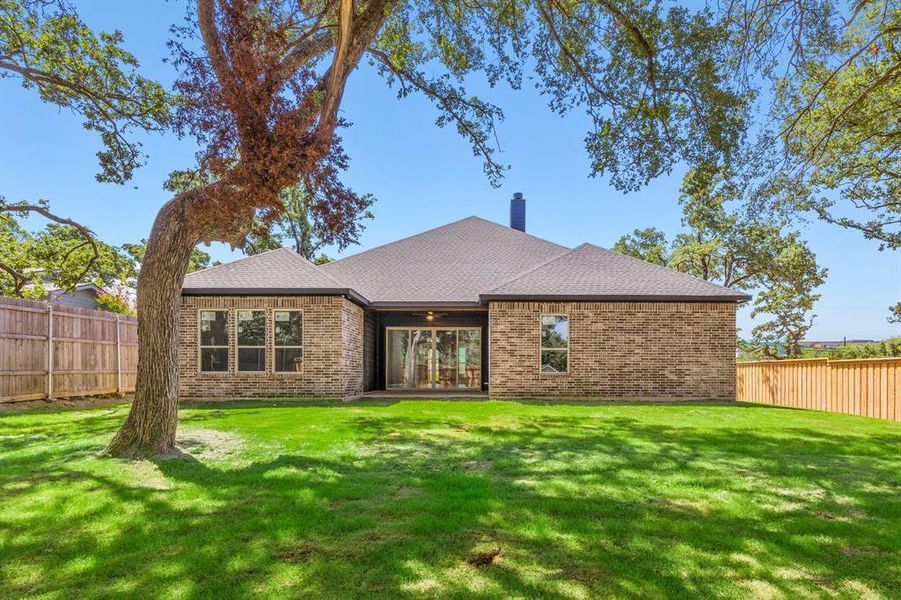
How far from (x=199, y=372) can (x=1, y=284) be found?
9379 mm

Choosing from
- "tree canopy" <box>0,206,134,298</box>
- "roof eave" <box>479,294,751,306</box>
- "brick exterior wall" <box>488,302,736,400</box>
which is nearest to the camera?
"roof eave" <box>479,294,751,306</box>

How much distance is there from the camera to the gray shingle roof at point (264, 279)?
1326 cm

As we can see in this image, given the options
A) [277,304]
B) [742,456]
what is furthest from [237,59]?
[277,304]

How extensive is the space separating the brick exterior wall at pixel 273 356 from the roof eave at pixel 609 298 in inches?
155

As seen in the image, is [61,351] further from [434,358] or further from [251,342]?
[434,358]

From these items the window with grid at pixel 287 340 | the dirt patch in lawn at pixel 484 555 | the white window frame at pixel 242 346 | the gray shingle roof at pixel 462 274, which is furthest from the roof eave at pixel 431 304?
the dirt patch in lawn at pixel 484 555

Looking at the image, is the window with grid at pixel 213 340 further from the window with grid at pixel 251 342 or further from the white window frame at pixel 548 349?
the white window frame at pixel 548 349

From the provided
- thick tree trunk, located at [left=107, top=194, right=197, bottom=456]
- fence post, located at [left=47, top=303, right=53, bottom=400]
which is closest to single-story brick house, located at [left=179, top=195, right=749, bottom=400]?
fence post, located at [left=47, top=303, right=53, bottom=400]

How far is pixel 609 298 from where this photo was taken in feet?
45.3

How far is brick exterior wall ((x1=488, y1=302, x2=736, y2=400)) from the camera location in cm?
1395

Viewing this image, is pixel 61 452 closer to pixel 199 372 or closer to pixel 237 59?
pixel 237 59

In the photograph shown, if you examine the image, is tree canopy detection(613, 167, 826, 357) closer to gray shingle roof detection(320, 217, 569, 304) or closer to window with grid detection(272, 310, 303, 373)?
gray shingle roof detection(320, 217, 569, 304)

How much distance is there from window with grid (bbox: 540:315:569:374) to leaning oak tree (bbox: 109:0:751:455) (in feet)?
17.0

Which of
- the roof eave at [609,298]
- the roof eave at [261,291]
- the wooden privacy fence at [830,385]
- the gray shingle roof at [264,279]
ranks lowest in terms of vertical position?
the wooden privacy fence at [830,385]
